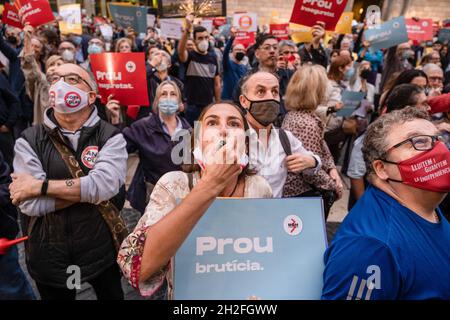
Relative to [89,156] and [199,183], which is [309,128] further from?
[199,183]

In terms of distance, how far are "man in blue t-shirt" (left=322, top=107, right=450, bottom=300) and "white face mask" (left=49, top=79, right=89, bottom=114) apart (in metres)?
1.52

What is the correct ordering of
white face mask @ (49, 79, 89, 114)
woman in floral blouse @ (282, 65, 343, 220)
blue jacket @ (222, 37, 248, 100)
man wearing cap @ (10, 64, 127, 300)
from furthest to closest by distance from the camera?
blue jacket @ (222, 37, 248, 100)
woman in floral blouse @ (282, 65, 343, 220)
white face mask @ (49, 79, 89, 114)
man wearing cap @ (10, 64, 127, 300)

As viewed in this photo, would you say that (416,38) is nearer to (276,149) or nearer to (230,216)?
(276,149)

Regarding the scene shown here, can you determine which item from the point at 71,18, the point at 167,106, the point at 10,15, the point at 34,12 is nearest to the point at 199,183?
the point at 167,106

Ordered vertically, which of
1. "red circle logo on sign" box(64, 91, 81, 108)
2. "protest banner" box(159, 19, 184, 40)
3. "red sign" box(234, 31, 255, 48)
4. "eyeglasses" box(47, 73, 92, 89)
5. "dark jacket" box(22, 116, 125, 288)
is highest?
"protest banner" box(159, 19, 184, 40)

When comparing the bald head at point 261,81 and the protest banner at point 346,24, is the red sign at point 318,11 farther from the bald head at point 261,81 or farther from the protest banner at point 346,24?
the protest banner at point 346,24

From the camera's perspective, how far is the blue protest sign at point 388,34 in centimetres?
504

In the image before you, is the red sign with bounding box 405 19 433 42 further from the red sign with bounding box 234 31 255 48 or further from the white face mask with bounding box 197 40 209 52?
the white face mask with bounding box 197 40 209 52

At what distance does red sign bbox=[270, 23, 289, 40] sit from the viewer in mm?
7497

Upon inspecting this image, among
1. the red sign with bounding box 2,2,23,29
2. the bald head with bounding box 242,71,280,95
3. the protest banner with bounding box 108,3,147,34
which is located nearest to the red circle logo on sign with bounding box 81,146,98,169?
the bald head with bounding box 242,71,280,95

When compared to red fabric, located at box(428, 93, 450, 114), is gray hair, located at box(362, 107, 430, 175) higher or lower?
higher

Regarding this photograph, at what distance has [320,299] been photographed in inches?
49.3
